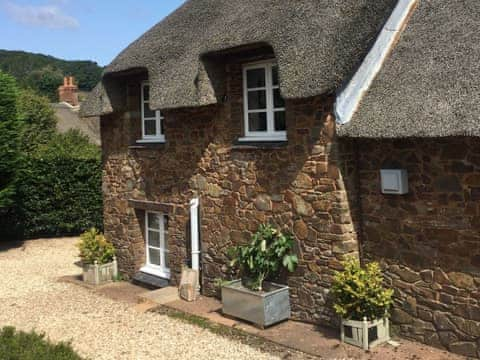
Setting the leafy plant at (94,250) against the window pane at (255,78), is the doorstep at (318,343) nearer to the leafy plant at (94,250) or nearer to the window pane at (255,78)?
the leafy plant at (94,250)

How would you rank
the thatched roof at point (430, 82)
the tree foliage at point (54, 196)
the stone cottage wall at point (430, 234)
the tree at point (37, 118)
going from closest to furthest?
the thatched roof at point (430, 82)
the stone cottage wall at point (430, 234)
the tree foliage at point (54, 196)
the tree at point (37, 118)

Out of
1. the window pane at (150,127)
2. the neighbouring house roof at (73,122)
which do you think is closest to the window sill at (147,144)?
the window pane at (150,127)

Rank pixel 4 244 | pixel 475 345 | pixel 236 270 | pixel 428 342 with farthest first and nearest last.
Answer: pixel 4 244
pixel 236 270
pixel 428 342
pixel 475 345

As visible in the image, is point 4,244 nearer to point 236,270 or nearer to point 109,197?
point 109,197

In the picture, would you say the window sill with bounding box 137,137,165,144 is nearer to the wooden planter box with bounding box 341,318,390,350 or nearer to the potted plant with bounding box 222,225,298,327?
the potted plant with bounding box 222,225,298,327

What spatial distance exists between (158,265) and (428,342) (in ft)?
18.4

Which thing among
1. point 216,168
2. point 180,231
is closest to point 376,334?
point 216,168

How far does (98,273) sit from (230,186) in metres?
3.81

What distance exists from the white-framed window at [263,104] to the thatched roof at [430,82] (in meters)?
1.34

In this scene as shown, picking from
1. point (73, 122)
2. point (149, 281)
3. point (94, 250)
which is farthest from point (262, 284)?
point (73, 122)

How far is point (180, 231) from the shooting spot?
9.22 metres

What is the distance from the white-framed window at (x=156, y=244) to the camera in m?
10.0

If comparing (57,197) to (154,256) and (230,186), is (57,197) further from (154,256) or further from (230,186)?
(230,186)

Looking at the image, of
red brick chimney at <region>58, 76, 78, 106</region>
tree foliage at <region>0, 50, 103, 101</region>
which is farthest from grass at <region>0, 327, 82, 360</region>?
tree foliage at <region>0, 50, 103, 101</region>
